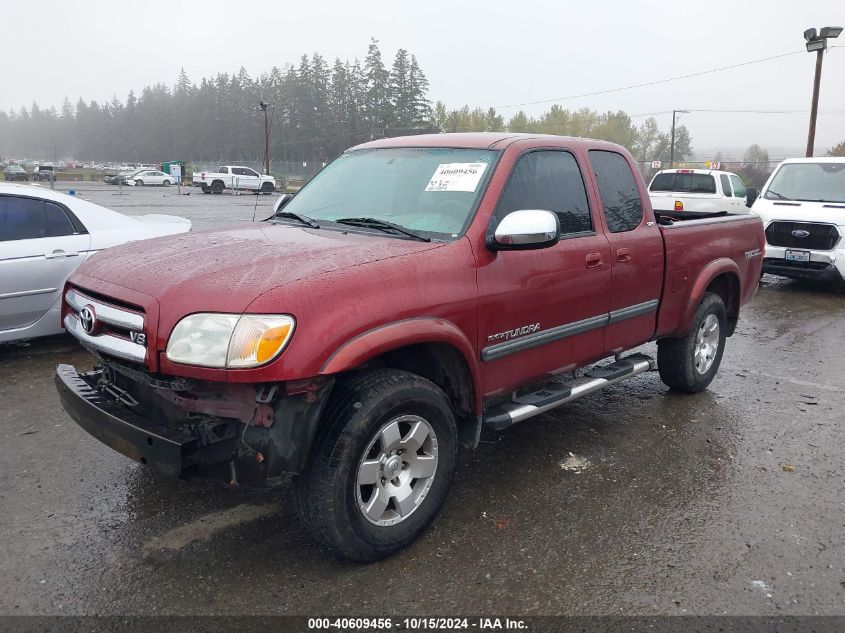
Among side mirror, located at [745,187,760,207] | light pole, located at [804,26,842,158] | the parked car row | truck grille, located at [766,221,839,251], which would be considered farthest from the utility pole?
the parked car row

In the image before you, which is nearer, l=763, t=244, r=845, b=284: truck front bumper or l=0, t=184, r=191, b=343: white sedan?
l=0, t=184, r=191, b=343: white sedan

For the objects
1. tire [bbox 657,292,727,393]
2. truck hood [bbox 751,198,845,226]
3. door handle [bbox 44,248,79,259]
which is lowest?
tire [bbox 657,292,727,393]

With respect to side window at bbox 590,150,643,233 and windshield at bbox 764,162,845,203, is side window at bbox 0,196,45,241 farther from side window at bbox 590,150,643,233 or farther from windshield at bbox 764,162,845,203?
windshield at bbox 764,162,845,203

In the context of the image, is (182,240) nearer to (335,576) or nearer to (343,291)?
(343,291)

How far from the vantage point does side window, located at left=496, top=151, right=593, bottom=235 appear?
3774mm

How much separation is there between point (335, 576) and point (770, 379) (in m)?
4.62

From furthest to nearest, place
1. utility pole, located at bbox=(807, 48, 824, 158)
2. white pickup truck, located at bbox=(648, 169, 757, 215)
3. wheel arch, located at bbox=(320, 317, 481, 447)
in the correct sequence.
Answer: utility pole, located at bbox=(807, 48, 824, 158) < white pickup truck, located at bbox=(648, 169, 757, 215) < wheel arch, located at bbox=(320, 317, 481, 447)

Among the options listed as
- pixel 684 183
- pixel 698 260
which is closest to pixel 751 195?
pixel 684 183

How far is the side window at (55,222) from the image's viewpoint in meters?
6.08

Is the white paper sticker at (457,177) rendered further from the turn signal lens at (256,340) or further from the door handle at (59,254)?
the door handle at (59,254)

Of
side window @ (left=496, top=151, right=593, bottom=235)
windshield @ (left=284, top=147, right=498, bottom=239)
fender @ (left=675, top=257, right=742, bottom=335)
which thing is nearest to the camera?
windshield @ (left=284, top=147, right=498, bottom=239)

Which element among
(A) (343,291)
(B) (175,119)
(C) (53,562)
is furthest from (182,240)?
(B) (175,119)

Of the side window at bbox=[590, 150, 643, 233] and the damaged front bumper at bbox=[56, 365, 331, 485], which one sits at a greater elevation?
the side window at bbox=[590, 150, 643, 233]

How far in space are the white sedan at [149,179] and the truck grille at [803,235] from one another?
46.0 m
